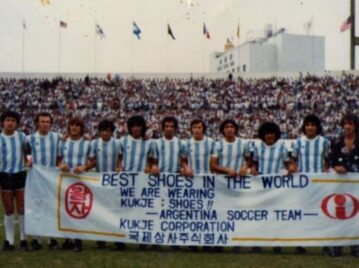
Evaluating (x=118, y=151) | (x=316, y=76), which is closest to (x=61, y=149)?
(x=118, y=151)

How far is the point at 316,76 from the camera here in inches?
1609

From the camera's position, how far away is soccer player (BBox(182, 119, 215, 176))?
7672 millimetres

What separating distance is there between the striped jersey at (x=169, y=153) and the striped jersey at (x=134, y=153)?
0.36 ft

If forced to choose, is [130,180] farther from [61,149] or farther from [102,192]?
[61,149]

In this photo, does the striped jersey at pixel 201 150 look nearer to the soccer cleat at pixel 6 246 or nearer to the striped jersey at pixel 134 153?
the striped jersey at pixel 134 153

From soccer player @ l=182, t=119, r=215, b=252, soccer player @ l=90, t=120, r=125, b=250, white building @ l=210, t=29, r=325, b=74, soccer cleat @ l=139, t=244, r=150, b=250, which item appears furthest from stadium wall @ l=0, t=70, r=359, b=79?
soccer cleat @ l=139, t=244, r=150, b=250

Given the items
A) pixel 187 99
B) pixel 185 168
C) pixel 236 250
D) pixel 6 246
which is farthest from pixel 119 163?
pixel 187 99

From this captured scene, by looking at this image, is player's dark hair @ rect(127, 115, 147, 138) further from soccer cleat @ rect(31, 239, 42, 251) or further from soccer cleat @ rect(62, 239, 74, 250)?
soccer cleat @ rect(31, 239, 42, 251)

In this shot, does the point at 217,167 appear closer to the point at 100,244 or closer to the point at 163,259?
the point at 163,259

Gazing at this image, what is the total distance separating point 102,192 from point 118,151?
60cm

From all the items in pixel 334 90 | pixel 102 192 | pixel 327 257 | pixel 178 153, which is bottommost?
pixel 327 257

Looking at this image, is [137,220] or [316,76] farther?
[316,76]

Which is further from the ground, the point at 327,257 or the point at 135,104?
the point at 135,104

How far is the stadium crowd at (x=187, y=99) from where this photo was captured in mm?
34812
